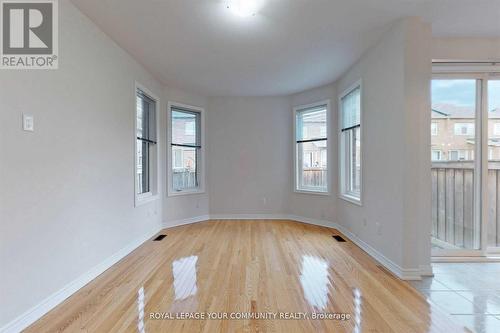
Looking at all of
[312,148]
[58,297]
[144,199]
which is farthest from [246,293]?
[312,148]

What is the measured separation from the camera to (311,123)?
210 inches

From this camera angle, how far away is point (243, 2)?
94.1 inches

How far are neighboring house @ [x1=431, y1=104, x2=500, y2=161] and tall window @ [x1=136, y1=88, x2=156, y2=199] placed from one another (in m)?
4.00

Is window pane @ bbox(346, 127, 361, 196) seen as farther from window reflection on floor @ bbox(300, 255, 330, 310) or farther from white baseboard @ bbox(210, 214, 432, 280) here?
window reflection on floor @ bbox(300, 255, 330, 310)

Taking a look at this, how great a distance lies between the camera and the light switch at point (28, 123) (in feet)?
6.33

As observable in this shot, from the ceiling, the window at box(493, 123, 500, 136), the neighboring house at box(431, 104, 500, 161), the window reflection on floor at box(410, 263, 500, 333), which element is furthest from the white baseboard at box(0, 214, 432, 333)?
the ceiling

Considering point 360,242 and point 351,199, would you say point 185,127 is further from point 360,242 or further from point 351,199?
point 360,242

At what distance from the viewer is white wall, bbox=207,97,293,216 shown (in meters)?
5.67

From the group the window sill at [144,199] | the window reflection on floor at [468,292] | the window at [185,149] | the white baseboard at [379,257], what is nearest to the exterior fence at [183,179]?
the window at [185,149]

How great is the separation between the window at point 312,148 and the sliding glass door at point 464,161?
193 centimetres

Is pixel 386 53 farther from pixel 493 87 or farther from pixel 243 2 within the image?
pixel 243 2

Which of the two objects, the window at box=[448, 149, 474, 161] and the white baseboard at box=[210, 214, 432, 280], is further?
the window at box=[448, 149, 474, 161]

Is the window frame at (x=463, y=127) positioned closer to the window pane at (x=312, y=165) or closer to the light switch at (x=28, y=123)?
the window pane at (x=312, y=165)

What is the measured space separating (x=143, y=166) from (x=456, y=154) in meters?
4.39
